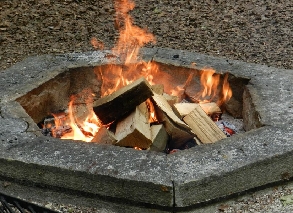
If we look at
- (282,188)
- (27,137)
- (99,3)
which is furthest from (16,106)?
(99,3)

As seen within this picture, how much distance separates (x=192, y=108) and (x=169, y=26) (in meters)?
2.94

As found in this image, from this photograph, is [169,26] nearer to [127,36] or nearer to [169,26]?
[169,26]

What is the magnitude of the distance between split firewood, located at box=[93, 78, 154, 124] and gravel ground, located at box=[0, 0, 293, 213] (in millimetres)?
2294

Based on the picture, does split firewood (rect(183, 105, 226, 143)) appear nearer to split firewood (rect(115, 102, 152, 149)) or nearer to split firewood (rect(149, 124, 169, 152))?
split firewood (rect(149, 124, 169, 152))

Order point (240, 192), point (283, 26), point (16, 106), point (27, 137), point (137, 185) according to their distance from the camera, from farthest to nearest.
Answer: point (283, 26) → point (16, 106) → point (27, 137) → point (240, 192) → point (137, 185)

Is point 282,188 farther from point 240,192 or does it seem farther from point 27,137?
point 27,137

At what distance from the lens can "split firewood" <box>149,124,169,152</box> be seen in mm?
3365

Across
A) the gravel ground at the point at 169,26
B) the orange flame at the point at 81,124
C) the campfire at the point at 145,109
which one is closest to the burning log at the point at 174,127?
the campfire at the point at 145,109

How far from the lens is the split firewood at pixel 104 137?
3425 mm

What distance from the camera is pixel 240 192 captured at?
119 inches

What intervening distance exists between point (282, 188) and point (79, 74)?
1.91 m

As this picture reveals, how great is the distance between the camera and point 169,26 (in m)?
6.57

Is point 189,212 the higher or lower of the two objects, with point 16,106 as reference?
lower

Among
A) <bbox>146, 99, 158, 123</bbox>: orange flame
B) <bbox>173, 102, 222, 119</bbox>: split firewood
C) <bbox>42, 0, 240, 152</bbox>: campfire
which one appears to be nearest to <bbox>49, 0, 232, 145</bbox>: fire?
<bbox>42, 0, 240, 152</bbox>: campfire
